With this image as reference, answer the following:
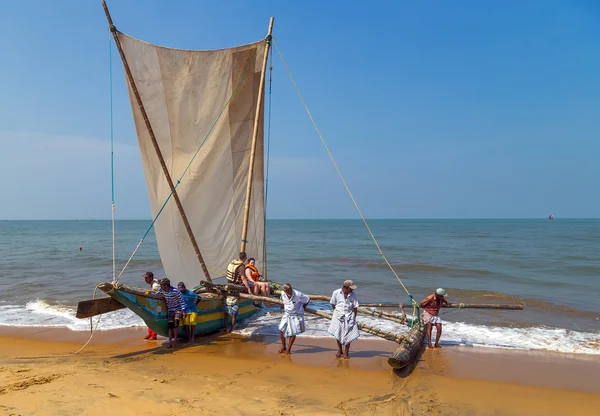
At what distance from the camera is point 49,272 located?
23.0 m

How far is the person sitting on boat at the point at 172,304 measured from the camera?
8602mm

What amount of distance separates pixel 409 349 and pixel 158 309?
4.93 meters

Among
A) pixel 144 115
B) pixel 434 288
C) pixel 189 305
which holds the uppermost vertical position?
pixel 144 115

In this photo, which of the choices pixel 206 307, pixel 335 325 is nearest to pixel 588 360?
pixel 335 325

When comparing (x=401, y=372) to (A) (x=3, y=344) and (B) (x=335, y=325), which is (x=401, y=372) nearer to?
(B) (x=335, y=325)

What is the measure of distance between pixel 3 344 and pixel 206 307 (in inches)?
187

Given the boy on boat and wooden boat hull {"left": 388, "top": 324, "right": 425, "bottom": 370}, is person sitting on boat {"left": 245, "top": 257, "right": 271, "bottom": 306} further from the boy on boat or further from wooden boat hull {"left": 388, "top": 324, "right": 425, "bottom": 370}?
wooden boat hull {"left": 388, "top": 324, "right": 425, "bottom": 370}

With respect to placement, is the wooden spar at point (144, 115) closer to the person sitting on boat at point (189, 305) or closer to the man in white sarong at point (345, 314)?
the person sitting on boat at point (189, 305)

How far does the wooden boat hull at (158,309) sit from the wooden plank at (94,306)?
0.49ft

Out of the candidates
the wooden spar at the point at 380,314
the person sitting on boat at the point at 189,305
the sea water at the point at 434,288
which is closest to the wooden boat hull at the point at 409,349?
the wooden spar at the point at 380,314

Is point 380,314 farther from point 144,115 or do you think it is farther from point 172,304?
point 144,115

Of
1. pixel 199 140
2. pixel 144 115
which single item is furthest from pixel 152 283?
pixel 144 115

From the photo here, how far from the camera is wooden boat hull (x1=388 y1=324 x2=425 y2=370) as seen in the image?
7.24 m

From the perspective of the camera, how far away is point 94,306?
24.1ft
